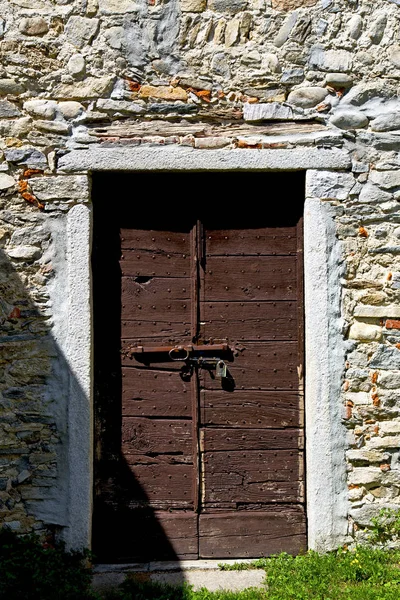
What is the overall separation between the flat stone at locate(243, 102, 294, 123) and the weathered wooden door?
1.83 ft

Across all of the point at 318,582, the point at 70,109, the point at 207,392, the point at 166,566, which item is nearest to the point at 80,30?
the point at 70,109

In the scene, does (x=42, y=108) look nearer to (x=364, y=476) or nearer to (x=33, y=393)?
(x=33, y=393)

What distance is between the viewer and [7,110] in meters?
3.76

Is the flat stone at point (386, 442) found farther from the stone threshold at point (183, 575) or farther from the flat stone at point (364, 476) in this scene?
the stone threshold at point (183, 575)

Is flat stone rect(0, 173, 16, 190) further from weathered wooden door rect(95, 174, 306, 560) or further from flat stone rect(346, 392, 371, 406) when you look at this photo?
flat stone rect(346, 392, 371, 406)

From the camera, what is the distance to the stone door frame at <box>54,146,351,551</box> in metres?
3.73

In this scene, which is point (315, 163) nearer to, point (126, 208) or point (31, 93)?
point (126, 208)

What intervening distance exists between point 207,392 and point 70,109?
182 centimetres

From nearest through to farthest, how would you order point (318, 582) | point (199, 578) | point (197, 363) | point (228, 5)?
point (318, 582), point (199, 578), point (228, 5), point (197, 363)

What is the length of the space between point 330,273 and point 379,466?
1142 millimetres

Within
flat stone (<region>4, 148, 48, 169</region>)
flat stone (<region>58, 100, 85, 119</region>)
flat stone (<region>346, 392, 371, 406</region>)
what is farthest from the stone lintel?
flat stone (<region>346, 392, 371, 406</region>)

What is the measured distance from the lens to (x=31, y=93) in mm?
3773

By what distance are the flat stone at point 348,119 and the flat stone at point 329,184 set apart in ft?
0.93

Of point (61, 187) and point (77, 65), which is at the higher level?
point (77, 65)
